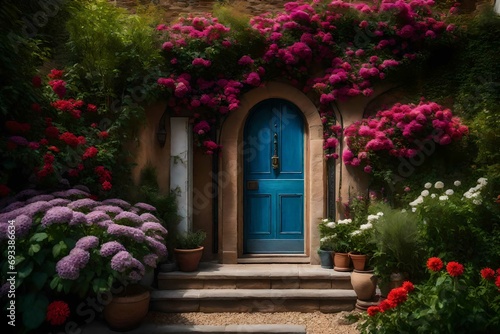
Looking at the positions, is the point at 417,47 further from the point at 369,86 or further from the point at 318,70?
the point at 318,70

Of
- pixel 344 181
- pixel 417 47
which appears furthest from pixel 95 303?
pixel 417 47

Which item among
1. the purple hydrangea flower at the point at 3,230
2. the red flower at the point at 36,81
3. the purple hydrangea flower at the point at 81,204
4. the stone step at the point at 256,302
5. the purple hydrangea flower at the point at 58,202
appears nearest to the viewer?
the purple hydrangea flower at the point at 3,230

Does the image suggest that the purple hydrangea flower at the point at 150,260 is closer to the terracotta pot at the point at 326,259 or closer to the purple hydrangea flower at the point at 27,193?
the purple hydrangea flower at the point at 27,193

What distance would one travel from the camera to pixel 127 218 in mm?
3959

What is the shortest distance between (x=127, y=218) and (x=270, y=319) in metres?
1.95

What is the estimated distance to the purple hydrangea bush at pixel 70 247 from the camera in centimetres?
337

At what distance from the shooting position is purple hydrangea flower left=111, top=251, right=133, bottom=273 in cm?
343

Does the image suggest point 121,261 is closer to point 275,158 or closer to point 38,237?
point 38,237

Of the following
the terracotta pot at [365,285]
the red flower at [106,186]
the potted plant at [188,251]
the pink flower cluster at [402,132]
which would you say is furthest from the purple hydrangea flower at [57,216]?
the pink flower cluster at [402,132]

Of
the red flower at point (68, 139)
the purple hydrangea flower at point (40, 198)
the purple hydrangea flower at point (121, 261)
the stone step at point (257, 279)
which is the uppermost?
the red flower at point (68, 139)

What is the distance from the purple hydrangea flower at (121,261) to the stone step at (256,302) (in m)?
1.44

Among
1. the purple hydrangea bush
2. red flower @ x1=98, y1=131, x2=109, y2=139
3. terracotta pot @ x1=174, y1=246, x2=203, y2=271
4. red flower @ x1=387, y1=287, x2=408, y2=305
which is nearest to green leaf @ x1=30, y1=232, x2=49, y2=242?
the purple hydrangea bush

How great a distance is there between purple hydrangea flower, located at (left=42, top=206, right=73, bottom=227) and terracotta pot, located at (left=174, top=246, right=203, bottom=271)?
2.04 m

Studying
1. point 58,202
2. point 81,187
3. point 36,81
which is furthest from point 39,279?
point 36,81
